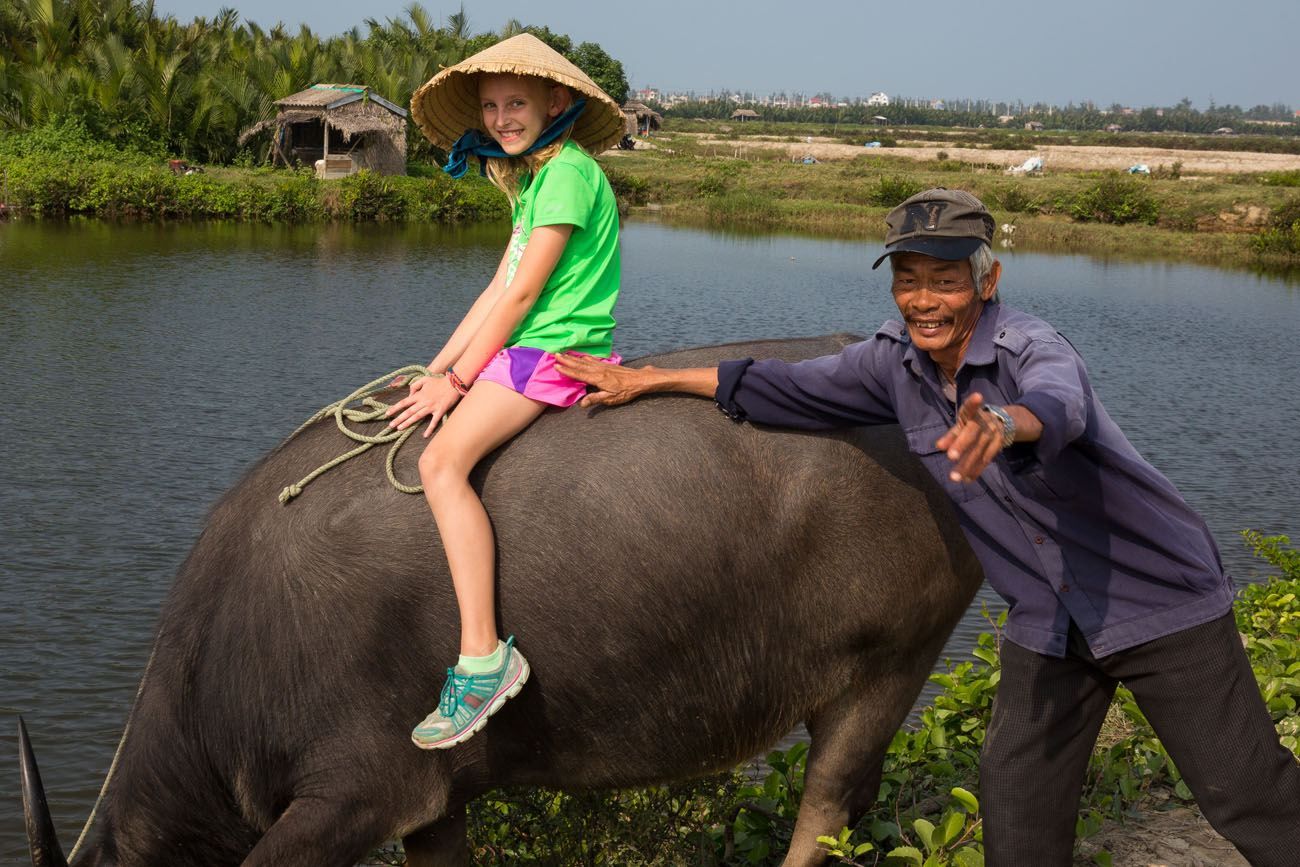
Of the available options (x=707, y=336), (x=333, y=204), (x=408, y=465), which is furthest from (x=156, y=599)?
(x=333, y=204)

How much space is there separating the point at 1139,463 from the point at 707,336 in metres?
13.6

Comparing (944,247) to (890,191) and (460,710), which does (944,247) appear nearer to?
(460,710)

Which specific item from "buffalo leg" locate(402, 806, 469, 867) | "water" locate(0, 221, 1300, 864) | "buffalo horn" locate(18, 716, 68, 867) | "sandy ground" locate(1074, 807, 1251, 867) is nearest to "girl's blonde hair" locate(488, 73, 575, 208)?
"buffalo leg" locate(402, 806, 469, 867)

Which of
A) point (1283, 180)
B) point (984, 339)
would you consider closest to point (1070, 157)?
point (1283, 180)

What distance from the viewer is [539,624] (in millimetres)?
3043

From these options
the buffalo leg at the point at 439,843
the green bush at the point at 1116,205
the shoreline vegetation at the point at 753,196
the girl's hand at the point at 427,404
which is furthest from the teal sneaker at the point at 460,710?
the green bush at the point at 1116,205

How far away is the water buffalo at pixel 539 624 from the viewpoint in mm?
3014

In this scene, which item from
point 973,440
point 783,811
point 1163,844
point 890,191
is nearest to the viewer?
point 973,440

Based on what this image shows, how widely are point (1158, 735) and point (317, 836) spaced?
1942mm

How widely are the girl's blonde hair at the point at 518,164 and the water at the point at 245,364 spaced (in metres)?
3.47

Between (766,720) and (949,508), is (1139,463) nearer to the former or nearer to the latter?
(949,508)

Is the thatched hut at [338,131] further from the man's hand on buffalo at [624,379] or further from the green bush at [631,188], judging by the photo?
the man's hand on buffalo at [624,379]

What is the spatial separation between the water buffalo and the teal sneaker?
15 cm

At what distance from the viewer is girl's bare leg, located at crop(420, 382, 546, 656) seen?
290cm
